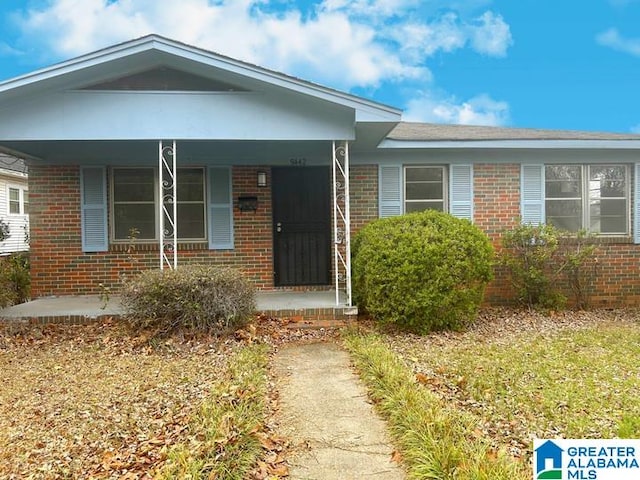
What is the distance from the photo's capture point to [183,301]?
5.75 m

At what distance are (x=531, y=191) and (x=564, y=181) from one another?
0.70 metres

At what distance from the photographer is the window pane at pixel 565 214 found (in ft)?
27.8

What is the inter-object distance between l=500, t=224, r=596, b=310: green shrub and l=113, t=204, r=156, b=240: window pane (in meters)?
6.01

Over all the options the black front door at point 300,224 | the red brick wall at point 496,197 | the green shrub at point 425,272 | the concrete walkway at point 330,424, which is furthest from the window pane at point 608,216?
the concrete walkway at point 330,424

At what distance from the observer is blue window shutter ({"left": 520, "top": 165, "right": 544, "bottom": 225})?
8.30 metres

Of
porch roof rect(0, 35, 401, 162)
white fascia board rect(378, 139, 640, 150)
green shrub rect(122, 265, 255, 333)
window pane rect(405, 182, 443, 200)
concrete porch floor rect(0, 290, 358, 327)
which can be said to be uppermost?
porch roof rect(0, 35, 401, 162)

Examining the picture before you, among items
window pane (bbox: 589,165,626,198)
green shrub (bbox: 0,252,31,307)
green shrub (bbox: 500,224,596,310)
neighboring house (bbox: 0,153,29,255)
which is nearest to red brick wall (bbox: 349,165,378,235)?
green shrub (bbox: 500,224,596,310)

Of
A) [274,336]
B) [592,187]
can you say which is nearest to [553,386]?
[274,336]

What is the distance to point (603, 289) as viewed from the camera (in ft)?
27.5

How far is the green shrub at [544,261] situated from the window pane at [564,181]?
76 centimetres

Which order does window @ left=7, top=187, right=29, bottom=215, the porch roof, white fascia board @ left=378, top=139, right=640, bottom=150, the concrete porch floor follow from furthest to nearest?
window @ left=7, top=187, right=29, bottom=215, white fascia board @ left=378, top=139, right=640, bottom=150, the concrete porch floor, the porch roof

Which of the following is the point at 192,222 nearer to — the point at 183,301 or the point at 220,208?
the point at 220,208

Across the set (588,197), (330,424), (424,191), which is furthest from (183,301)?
(588,197)

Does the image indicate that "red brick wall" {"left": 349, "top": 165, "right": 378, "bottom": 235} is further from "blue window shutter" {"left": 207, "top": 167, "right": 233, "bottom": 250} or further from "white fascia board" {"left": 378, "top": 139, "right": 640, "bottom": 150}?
"blue window shutter" {"left": 207, "top": 167, "right": 233, "bottom": 250}
